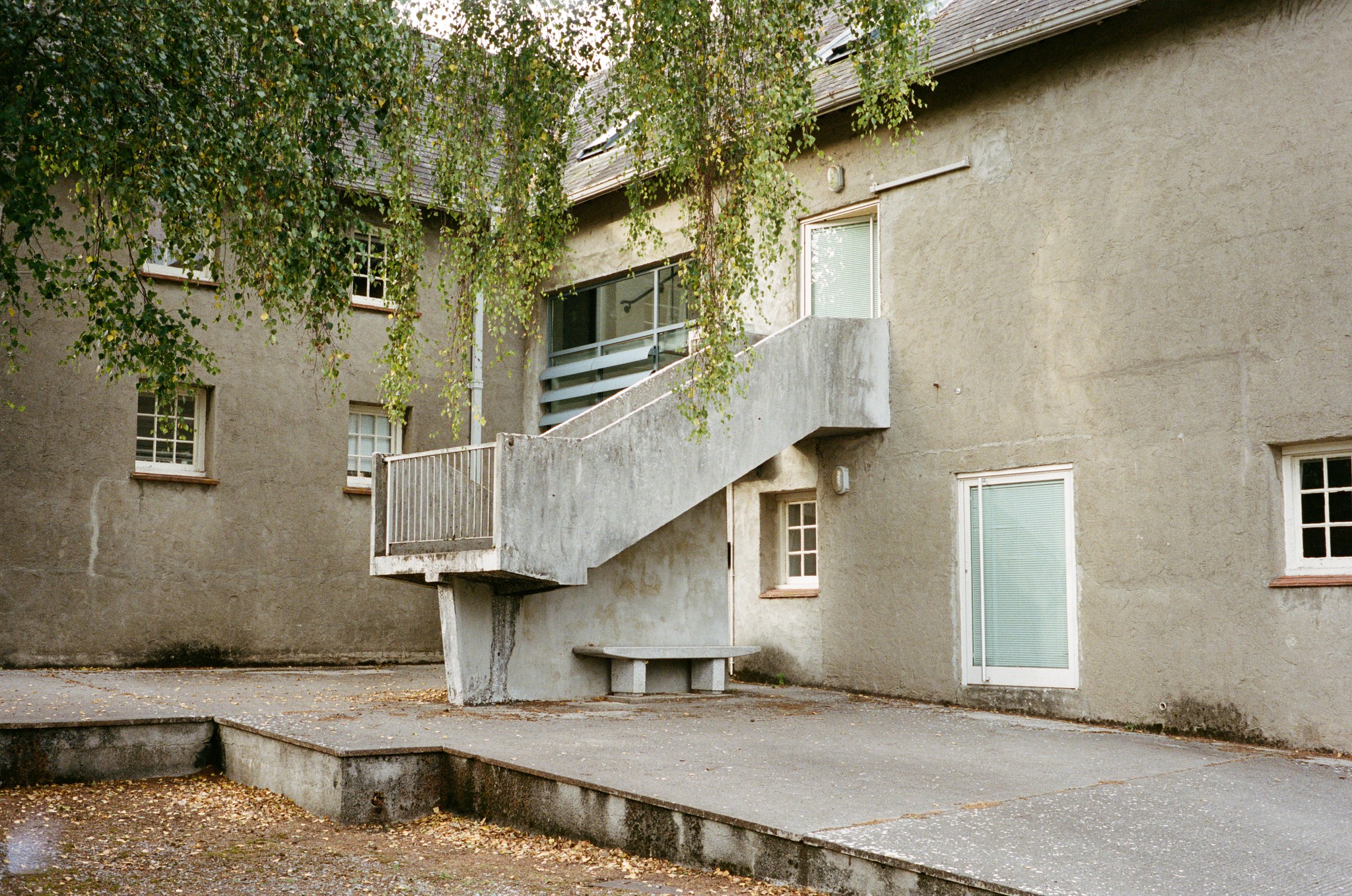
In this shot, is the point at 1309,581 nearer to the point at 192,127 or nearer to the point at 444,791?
the point at 444,791

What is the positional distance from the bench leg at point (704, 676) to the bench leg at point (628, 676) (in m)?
0.69

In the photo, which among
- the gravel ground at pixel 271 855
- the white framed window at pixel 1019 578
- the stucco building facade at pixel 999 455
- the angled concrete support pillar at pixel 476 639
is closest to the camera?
the gravel ground at pixel 271 855

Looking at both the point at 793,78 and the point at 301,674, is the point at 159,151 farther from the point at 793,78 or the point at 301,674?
the point at 301,674

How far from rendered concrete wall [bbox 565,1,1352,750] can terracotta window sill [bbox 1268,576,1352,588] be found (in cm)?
5

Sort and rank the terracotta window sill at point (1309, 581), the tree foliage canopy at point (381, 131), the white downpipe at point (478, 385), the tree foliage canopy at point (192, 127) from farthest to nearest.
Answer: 1. the white downpipe at point (478, 385)
2. the terracotta window sill at point (1309, 581)
3. the tree foliage canopy at point (381, 131)
4. the tree foliage canopy at point (192, 127)

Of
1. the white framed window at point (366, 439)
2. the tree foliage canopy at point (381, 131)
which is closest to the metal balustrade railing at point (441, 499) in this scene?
the tree foliage canopy at point (381, 131)

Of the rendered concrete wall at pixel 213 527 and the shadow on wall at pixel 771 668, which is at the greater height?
the rendered concrete wall at pixel 213 527

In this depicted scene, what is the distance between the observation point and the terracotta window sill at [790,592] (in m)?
12.8

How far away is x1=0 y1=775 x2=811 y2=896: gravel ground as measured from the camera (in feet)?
18.6

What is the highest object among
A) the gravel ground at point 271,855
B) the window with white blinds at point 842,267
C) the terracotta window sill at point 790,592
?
the window with white blinds at point 842,267

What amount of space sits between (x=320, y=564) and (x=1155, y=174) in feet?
34.6

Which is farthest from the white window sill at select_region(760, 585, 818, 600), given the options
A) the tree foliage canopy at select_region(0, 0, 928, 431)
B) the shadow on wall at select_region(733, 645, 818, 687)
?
the tree foliage canopy at select_region(0, 0, 928, 431)

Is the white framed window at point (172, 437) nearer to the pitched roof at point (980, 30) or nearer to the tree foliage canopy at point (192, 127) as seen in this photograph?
the pitched roof at point (980, 30)

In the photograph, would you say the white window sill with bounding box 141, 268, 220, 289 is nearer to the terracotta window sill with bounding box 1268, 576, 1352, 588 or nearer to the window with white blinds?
the window with white blinds
